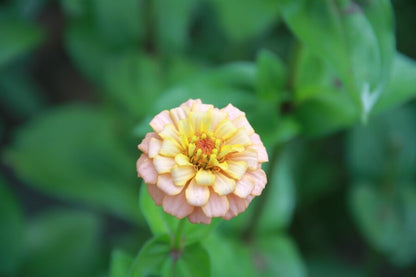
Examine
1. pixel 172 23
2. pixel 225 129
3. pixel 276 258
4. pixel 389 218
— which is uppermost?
pixel 172 23

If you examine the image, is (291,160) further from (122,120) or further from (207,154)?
(207,154)

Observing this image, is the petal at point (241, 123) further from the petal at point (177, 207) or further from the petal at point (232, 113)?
the petal at point (177, 207)

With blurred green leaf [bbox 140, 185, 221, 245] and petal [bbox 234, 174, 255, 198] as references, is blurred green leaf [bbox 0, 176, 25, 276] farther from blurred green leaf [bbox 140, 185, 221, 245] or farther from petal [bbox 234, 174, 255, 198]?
petal [bbox 234, 174, 255, 198]

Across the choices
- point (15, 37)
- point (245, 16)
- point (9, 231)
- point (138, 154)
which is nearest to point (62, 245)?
point (9, 231)

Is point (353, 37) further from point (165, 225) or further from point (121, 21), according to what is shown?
point (121, 21)

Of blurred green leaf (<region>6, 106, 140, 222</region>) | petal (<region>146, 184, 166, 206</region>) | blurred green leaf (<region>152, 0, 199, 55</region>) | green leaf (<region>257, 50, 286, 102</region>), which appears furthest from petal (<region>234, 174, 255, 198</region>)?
blurred green leaf (<region>152, 0, 199, 55</region>)

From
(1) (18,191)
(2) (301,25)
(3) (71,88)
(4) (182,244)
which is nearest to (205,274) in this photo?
(4) (182,244)

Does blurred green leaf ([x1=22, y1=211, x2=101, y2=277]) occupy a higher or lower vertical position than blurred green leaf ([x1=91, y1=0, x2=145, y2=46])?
lower
